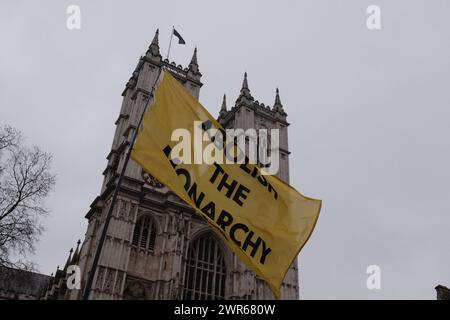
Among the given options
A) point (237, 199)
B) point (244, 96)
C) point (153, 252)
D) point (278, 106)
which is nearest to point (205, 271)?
point (153, 252)

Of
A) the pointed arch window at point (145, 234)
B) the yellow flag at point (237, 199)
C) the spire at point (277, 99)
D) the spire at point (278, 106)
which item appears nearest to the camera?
the yellow flag at point (237, 199)

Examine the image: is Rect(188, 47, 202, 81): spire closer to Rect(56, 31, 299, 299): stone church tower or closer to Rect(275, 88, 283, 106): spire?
Rect(56, 31, 299, 299): stone church tower

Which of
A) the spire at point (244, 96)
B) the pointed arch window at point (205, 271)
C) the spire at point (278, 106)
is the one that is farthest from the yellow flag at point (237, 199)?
the spire at point (278, 106)

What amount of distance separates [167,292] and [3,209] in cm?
1261

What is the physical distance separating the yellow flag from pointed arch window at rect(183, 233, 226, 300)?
21.5 metres

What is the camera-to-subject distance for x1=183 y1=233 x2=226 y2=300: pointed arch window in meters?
29.8

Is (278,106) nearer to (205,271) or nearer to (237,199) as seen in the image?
(205,271)

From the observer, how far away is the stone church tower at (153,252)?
26906 mm

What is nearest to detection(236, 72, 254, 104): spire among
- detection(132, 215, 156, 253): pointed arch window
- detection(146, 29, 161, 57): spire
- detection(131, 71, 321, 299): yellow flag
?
detection(146, 29, 161, 57): spire

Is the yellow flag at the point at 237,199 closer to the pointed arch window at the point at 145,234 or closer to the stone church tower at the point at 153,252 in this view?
the stone church tower at the point at 153,252

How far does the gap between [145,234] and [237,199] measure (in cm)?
2187
